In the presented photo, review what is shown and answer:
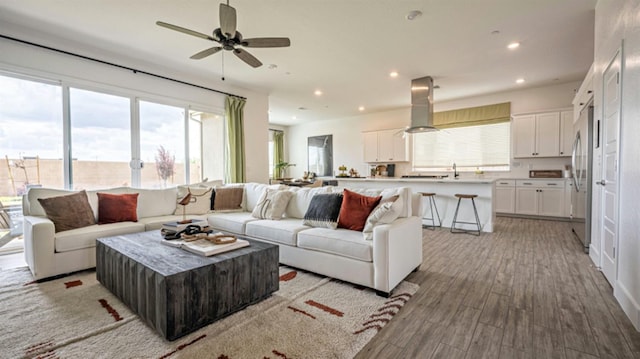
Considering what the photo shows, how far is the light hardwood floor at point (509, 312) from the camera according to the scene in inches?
63.9

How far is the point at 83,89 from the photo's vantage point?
153 inches

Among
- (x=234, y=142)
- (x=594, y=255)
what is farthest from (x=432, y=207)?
(x=234, y=142)

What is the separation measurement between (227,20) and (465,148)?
6155mm

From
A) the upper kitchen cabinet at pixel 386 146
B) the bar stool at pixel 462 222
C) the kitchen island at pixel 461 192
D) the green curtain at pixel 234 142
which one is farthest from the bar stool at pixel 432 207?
the green curtain at pixel 234 142

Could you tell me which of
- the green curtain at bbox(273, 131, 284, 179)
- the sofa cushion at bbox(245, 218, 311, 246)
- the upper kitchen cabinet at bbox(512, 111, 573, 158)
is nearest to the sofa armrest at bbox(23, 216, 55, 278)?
the sofa cushion at bbox(245, 218, 311, 246)

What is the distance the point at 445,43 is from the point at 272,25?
2.29 m

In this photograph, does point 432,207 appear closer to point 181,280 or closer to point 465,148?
point 465,148

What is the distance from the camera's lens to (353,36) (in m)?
3.57

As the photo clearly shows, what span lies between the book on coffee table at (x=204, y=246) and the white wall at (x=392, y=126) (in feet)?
19.0

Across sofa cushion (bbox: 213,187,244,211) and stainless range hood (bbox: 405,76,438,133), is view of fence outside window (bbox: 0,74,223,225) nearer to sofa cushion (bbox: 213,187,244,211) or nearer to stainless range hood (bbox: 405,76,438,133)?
sofa cushion (bbox: 213,187,244,211)

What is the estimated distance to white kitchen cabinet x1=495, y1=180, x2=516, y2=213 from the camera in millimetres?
5973

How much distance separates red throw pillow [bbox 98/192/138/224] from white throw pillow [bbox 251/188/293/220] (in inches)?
58.8

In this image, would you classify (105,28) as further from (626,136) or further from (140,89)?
(626,136)

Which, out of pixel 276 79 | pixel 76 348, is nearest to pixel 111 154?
pixel 276 79
